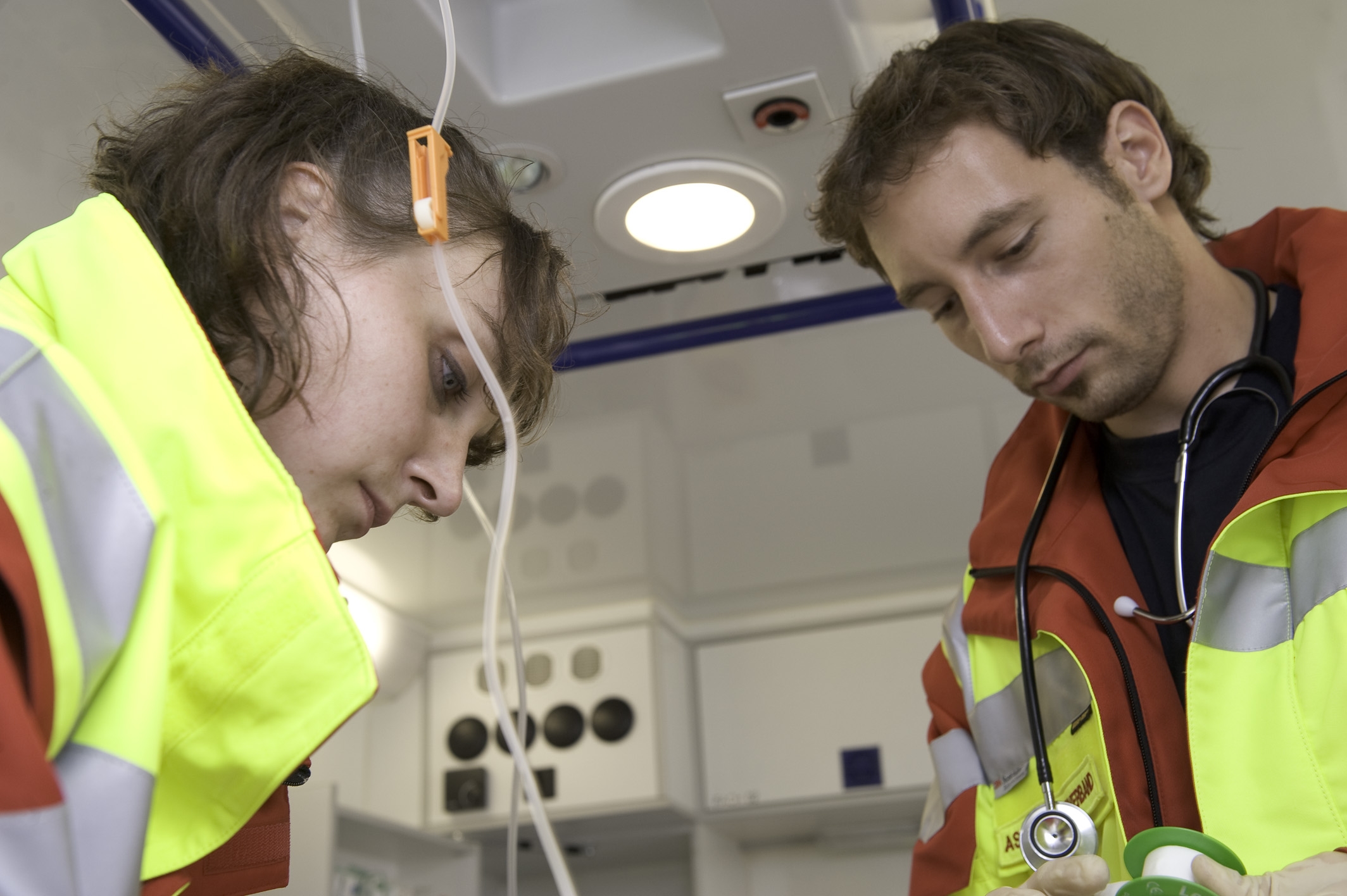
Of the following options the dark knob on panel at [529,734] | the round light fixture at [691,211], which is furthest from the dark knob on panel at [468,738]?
the round light fixture at [691,211]

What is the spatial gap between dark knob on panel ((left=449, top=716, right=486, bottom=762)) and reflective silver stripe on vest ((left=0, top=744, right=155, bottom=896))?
114 inches

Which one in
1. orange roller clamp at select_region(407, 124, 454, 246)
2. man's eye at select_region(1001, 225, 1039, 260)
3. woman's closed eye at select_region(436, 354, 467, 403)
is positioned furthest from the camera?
man's eye at select_region(1001, 225, 1039, 260)

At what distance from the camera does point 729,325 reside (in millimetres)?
2078

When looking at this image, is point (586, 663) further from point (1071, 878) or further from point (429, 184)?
point (429, 184)

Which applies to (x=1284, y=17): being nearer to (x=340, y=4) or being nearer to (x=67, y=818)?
(x=340, y=4)

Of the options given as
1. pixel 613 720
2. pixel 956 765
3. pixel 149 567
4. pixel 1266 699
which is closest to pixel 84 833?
pixel 149 567

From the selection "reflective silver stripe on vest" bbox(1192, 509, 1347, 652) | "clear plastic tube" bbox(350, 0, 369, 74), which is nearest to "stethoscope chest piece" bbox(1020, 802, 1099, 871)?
"reflective silver stripe on vest" bbox(1192, 509, 1347, 652)

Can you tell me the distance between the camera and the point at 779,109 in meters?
1.56

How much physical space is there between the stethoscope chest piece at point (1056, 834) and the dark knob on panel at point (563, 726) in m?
2.31

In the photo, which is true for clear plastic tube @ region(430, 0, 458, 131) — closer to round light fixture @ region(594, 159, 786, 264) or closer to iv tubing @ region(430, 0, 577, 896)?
iv tubing @ region(430, 0, 577, 896)

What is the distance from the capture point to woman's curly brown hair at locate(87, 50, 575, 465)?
86cm

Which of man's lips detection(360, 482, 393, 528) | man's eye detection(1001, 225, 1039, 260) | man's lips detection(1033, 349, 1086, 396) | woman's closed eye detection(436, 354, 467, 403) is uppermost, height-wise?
man's eye detection(1001, 225, 1039, 260)

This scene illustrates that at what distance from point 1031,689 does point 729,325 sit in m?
0.96

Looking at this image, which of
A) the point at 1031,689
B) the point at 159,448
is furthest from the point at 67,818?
the point at 1031,689
